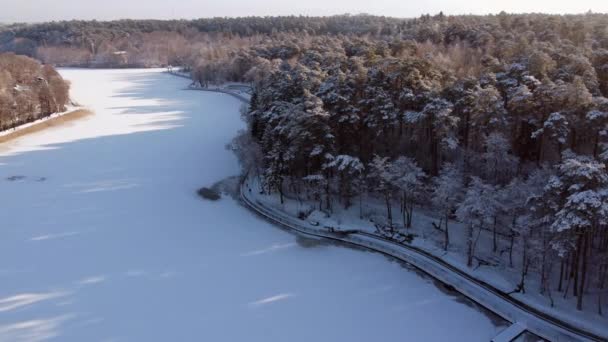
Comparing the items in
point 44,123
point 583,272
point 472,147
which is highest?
point 472,147

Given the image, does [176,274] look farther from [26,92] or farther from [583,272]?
[26,92]

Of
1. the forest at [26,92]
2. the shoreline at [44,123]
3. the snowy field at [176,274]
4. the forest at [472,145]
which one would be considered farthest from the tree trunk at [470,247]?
the forest at [26,92]

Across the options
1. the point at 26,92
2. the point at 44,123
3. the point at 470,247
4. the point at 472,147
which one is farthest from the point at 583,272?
the point at 26,92

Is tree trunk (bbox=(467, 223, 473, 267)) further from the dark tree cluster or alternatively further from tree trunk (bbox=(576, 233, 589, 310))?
tree trunk (bbox=(576, 233, 589, 310))

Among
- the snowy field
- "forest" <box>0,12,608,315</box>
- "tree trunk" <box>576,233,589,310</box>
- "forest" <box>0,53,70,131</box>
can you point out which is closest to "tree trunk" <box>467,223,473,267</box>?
"forest" <box>0,12,608,315</box>

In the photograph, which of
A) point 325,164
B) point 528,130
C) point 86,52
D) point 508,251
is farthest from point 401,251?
point 86,52

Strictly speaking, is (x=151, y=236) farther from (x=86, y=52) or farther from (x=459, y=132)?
(x=86, y=52)
